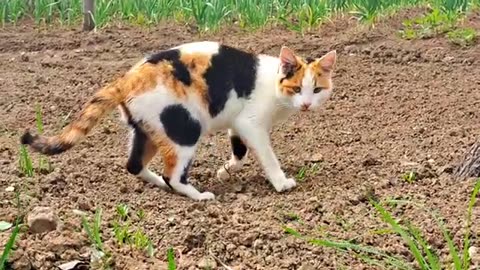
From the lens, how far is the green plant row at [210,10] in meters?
7.54

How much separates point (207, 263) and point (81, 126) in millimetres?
1082

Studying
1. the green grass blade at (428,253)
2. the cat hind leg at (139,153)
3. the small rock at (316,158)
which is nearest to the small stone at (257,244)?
the green grass blade at (428,253)

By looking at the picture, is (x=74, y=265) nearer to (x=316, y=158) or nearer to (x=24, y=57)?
(x=316, y=158)

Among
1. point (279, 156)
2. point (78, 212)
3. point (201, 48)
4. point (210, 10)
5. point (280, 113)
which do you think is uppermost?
point (201, 48)

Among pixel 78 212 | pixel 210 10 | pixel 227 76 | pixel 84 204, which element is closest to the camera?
pixel 78 212

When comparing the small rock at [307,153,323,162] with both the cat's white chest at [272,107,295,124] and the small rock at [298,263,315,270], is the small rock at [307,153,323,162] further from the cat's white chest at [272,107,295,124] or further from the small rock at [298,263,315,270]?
the small rock at [298,263,315,270]

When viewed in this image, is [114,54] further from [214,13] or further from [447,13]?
[447,13]

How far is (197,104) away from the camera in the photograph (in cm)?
383

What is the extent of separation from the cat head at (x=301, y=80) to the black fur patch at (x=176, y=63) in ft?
1.35

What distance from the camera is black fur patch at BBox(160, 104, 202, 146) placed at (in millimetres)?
3760

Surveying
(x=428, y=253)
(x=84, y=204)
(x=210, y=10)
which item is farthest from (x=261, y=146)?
(x=210, y=10)

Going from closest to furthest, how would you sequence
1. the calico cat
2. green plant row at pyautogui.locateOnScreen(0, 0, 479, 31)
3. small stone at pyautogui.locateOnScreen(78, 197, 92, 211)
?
small stone at pyautogui.locateOnScreen(78, 197, 92, 211) < the calico cat < green plant row at pyautogui.locateOnScreen(0, 0, 479, 31)

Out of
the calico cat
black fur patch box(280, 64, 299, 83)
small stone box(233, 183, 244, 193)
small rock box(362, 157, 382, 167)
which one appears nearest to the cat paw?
the calico cat

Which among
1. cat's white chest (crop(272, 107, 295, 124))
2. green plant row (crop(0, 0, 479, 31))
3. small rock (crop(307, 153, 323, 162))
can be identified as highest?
cat's white chest (crop(272, 107, 295, 124))
